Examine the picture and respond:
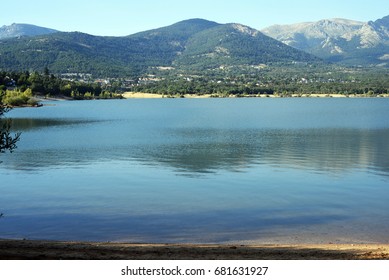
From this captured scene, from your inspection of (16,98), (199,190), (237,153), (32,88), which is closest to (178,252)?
(199,190)

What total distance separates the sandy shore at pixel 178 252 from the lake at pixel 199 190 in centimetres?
283

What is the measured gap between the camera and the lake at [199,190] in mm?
21141

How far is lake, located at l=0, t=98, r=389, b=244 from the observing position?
21.1 m

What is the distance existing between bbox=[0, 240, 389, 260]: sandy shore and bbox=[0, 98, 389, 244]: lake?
283 cm

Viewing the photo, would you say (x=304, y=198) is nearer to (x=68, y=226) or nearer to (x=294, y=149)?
(x=68, y=226)

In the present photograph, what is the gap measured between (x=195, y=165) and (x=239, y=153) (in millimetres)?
7607

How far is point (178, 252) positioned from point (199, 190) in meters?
14.8

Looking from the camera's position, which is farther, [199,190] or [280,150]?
[280,150]

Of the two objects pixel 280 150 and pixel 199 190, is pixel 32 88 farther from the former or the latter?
pixel 199 190

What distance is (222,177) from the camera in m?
34.5

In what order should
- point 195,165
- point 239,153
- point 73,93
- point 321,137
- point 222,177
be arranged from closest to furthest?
point 222,177 → point 195,165 → point 239,153 → point 321,137 → point 73,93

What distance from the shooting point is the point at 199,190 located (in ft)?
98.8

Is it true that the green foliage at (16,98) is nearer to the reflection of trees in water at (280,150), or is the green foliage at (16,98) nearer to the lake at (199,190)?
the lake at (199,190)

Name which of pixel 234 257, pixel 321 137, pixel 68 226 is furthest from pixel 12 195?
pixel 321 137
